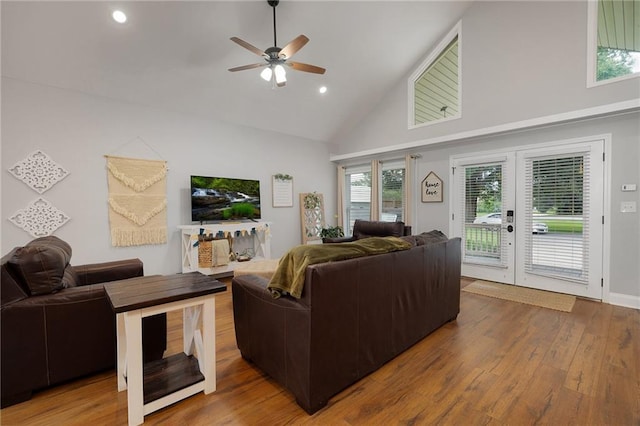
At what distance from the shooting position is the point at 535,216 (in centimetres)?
421

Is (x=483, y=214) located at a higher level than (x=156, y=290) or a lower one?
higher

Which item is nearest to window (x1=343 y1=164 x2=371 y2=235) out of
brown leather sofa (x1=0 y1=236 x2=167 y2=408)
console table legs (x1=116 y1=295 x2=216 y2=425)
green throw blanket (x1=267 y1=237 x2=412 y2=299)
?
green throw blanket (x1=267 y1=237 x2=412 y2=299)

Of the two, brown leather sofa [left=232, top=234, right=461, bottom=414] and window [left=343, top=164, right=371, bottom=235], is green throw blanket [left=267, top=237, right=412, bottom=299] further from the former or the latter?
window [left=343, top=164, right=371, bottom=235]

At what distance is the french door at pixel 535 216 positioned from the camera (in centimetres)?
378

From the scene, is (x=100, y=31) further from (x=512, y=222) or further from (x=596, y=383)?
(x=512, y=222)

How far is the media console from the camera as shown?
440 centimetres

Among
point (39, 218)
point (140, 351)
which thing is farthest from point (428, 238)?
point (39, 218)

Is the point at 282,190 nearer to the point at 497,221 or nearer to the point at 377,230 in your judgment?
the point at 377,230

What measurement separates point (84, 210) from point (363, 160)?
5182 millimetres

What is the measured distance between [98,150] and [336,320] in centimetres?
416

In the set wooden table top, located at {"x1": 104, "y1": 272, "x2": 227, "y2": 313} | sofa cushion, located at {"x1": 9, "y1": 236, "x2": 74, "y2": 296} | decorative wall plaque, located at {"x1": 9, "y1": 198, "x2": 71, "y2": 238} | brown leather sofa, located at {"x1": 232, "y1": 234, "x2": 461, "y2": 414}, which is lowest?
brown leather sofa, located at {"x1": 232, "y1": 234, "x2": 461, "y2": 414}

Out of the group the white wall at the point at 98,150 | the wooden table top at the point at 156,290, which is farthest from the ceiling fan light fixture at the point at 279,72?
the wooden table top at the point at 156,290

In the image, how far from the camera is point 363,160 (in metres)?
6.66

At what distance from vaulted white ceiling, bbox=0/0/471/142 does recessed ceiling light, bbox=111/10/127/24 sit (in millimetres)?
44
